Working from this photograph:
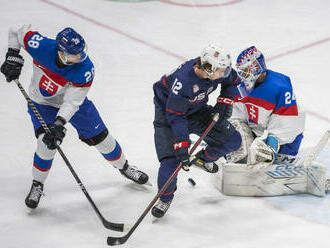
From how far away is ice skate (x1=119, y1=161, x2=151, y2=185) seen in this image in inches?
181

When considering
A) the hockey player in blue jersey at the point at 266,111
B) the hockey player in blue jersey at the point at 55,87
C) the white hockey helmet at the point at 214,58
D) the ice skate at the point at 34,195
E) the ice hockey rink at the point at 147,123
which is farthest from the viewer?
the hockey player in blue jersey at the point at 266,111

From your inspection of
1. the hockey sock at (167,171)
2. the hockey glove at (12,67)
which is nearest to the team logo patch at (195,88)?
the hockey sock at (167,171)

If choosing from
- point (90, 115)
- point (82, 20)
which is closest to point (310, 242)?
point (90, 115)

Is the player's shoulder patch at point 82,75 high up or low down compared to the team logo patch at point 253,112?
up

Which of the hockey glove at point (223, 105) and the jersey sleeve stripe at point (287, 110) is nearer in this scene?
the hockey glove at point (223, 105)

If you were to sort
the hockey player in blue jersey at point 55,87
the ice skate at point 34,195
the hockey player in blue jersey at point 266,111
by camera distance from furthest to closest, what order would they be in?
1. the hockey player in blue jersey at point 266,111
2. the ice skate at point 34,195
3. the hockey player in blue jersey at point 55,87

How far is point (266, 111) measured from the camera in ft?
14.7

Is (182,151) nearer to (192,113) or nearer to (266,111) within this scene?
(192,113)

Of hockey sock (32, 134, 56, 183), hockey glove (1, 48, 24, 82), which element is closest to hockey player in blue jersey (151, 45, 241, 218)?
hockey sock (32, 134, 56, 183)

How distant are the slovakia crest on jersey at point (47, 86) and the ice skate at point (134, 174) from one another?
79 cm

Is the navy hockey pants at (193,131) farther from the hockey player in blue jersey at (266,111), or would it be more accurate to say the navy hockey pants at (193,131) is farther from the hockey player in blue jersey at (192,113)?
the hockey player in blue jersey at (266,111)

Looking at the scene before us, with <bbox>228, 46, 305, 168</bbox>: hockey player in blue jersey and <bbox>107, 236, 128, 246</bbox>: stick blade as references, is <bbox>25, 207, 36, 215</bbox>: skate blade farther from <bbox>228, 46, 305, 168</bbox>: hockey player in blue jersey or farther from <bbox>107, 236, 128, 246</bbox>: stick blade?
<bbox>228, 46, 305, 168</bbox>: hockey player in blue jersey

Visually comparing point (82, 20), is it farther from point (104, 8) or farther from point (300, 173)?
point (300, 173)

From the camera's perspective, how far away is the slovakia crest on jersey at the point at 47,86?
13.7ft
